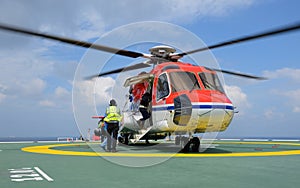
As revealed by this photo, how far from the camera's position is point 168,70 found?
1077cm

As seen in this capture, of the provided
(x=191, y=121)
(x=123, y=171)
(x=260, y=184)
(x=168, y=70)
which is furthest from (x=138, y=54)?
(x=260, y=184)

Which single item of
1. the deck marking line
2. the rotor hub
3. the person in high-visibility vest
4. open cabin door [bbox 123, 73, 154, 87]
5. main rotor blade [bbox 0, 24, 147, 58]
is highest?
the rotor hub

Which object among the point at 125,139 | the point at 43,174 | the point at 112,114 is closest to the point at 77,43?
the point at 112,114

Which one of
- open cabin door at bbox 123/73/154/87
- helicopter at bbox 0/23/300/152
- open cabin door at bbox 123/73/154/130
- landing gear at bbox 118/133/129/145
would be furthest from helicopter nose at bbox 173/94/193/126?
landing gear at bbox 118/133/129/145

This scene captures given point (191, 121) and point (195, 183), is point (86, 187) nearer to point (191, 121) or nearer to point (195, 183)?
point (195, 183)

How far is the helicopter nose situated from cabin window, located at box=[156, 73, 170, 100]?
2.28 ft

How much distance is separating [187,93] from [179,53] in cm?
276

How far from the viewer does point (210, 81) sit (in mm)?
10656

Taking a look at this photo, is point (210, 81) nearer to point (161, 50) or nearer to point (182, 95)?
point (182, 95)

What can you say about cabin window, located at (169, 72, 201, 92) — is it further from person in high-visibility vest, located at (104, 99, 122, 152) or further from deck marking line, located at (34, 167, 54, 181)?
deck marking line, located at (34, 167, 54, 181)

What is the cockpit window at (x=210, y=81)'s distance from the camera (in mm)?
10448

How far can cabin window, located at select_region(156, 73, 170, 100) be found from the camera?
419 inches

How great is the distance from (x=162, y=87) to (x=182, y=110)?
1.43 meters

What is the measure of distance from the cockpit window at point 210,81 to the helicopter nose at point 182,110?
105 centimetres
